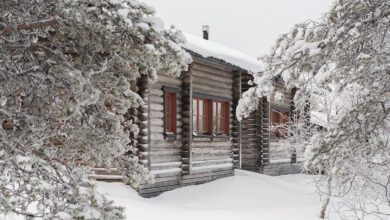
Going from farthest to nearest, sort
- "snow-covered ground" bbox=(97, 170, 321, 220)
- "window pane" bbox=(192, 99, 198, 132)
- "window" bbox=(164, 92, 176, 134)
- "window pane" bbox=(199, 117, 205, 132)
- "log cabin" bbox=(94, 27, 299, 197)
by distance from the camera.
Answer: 1. "window pane" bbox=(199, 117, 205, 132)
2. "window pane" bbox=(192, 99, 198, 132)
3. "window" bbox=(164, 92, 176, 134)
4. "log cabin" bbox=(94, 27, 299, 197)
5. "snow-covered ground" bbox=(97, 170, 321, 220)

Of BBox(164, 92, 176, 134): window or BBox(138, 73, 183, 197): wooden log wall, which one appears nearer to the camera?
BBox(138, 73, 183, 197): wooden log wall

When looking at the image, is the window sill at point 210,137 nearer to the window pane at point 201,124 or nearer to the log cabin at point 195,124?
the log cabin at point 195,124

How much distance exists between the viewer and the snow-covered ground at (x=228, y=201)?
11523 millimetres

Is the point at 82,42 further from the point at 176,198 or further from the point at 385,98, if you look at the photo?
the point at 176,198

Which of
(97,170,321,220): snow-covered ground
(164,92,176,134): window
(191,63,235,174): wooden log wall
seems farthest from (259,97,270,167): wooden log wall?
(164,92,176,134): window

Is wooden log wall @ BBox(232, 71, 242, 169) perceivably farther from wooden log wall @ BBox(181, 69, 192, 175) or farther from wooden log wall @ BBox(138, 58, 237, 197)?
wooden log wall @ BBox(181, 69, 192, 175)

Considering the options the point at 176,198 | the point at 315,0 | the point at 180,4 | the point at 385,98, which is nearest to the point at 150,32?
the point at 385,98

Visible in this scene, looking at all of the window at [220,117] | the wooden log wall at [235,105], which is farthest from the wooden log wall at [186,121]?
the wooden log wall at [235,105]

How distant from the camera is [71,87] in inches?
181

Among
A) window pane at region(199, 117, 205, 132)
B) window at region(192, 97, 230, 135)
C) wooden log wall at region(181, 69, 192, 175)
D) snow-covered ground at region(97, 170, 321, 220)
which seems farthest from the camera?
window pane at region(199, 117, 205, 132)

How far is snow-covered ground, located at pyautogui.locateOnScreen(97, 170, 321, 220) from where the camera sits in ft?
37.8

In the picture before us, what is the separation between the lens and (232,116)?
18484 mm

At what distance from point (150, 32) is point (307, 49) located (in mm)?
1311

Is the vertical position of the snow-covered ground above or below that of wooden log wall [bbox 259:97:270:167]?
below
